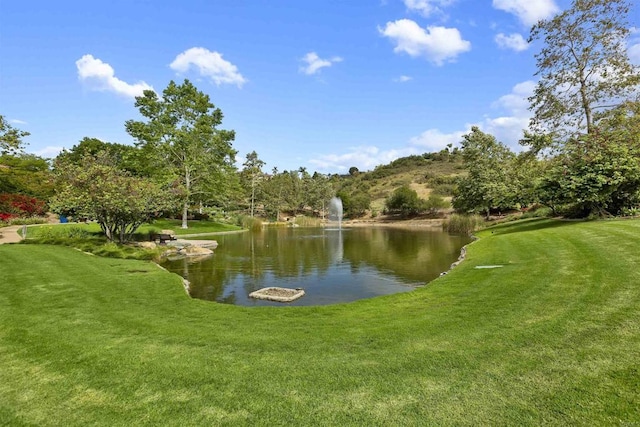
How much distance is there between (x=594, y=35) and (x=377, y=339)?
2656 cm

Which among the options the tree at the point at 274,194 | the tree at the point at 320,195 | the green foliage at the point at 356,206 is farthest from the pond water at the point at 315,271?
the tree at the point at 320,195

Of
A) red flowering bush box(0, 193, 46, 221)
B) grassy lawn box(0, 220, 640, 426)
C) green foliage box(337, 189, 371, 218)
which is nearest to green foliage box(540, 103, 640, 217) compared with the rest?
grassy lawn box(0, 220, 640, 426)

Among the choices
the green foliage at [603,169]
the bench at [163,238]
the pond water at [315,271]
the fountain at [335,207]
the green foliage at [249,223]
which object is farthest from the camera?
the fountain at [335,207]

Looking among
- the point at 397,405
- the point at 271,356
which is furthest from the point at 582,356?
the point at 271,356

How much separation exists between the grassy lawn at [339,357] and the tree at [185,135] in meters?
29.1

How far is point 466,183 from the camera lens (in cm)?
4347

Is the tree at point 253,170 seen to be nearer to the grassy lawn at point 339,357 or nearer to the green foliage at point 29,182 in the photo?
the green foliage at point 29,182

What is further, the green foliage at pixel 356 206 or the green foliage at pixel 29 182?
A: the green foliage at pixel 356 206

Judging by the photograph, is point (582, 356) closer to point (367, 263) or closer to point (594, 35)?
point (367, 263)

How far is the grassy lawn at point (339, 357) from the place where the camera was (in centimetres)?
344

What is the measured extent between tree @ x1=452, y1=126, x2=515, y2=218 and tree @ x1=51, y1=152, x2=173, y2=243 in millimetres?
32173

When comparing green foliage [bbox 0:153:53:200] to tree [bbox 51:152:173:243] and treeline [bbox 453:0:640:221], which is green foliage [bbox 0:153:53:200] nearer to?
tree [bbox 51:152:173:243]

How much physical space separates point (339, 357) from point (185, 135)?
3484 cm

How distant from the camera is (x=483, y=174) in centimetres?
4103
